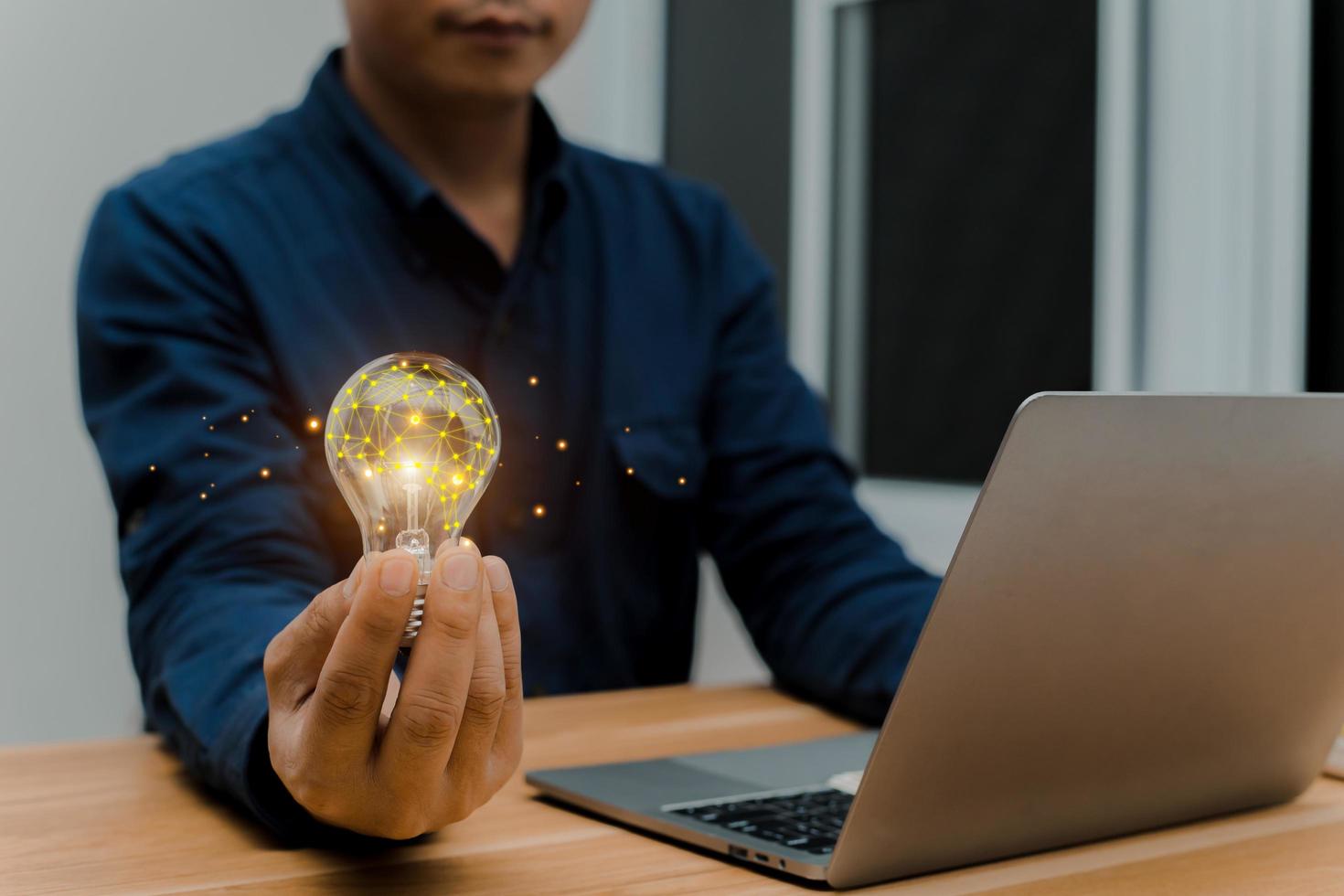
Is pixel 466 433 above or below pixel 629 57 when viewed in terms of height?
below

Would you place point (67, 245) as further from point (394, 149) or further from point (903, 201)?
point (903, 201)

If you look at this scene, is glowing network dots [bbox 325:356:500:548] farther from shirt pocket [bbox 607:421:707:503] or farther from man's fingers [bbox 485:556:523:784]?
shirt pocket [bbox 607:421:707:503]

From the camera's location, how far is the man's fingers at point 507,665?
525 millimetres

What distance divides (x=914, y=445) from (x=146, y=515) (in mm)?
1324

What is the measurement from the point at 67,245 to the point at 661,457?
113 cm

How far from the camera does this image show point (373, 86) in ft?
4.03

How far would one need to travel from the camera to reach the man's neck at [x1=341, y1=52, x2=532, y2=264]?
1227 mm

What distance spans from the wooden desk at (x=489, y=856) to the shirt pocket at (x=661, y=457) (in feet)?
1.79

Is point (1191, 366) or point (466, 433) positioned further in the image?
point (1191, 366)

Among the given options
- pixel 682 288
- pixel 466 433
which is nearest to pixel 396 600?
pixel 466 433

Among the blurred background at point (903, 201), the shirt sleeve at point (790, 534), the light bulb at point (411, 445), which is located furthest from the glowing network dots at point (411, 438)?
the blurred background at point (903, 201)

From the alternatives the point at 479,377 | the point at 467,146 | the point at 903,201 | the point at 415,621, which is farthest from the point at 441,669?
the point at 903,201

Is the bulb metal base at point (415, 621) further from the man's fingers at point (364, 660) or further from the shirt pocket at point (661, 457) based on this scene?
the shirt pocket at point (661, 457)

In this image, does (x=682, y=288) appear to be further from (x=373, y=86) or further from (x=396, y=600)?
(x=396, y=600)
